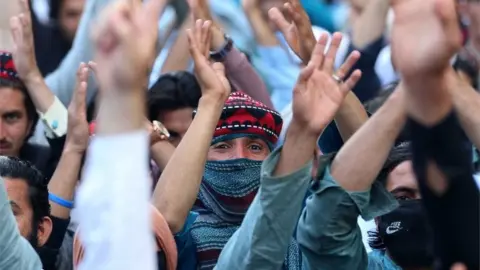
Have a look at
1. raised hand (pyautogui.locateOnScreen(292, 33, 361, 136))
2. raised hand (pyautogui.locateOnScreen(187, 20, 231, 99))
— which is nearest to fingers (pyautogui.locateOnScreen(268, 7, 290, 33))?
raised hand (pyautogui.locateOnScreen(187, 20, 231, 99))

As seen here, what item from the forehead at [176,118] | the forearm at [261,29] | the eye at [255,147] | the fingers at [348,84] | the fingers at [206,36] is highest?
the fingers at [348,84]

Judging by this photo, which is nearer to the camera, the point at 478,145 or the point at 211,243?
the point at 478,145

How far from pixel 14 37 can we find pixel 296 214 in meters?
2.13

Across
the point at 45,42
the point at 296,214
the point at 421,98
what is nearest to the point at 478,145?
the point at 296,214

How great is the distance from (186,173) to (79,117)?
0.80m

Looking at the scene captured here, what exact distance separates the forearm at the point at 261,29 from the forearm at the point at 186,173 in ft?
7.22

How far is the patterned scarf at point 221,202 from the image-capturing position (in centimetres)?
384

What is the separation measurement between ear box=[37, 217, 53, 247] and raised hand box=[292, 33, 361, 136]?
123 cm

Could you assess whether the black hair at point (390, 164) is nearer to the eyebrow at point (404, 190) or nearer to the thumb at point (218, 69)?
the eyebrow at point (404, 190)

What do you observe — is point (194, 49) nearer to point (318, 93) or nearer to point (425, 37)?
point (318, 93)

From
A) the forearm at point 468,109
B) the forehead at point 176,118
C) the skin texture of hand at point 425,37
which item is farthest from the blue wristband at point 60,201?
the skin texture of hand at point 425,37

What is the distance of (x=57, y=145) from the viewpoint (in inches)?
193

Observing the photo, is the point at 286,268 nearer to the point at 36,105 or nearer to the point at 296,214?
the point at 296,214

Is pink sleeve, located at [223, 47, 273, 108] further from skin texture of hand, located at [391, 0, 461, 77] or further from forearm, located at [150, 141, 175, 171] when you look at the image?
skin texture of hand, located at [391, 0, 461, 77]
